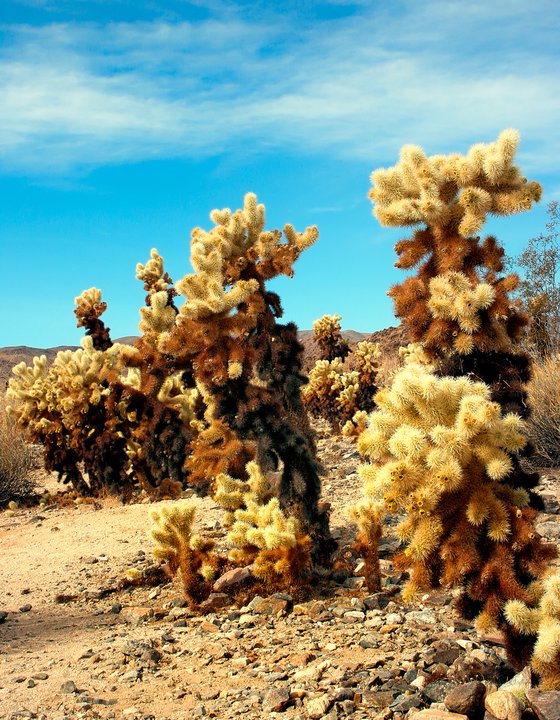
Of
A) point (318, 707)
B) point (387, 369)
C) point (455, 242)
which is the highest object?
point (455, 242)

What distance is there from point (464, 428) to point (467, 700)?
126 cm

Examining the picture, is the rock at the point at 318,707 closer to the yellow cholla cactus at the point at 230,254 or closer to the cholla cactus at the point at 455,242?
the cholla cactus at the point at 455,242

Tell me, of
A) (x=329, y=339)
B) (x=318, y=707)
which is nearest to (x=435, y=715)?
(x=318, y=707)

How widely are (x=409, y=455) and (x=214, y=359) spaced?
267 centimetres

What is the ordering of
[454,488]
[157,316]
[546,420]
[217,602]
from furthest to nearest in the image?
[546,420] < [157,316] < [217,602] < [454,488]

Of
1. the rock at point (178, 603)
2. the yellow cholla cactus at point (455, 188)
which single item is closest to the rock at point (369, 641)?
the rock at point (178, 603)

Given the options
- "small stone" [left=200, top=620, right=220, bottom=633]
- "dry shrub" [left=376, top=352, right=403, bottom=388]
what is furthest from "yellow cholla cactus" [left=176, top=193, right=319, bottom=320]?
"dry shrub" [left=376, top=352, right=403, bottom=388]

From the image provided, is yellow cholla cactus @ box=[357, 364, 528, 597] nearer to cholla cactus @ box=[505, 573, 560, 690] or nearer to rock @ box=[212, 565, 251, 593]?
cholla cactus @ box=[505, 573, 560, 690]

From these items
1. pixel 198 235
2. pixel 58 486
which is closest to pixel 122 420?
pixel 58 486

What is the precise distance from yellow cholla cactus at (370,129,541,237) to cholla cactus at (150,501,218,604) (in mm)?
2796

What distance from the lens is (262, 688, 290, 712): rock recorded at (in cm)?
372

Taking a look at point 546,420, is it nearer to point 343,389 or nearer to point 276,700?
point 343,389

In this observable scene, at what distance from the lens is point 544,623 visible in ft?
11.5

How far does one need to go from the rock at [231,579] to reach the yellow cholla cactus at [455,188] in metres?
2.95
